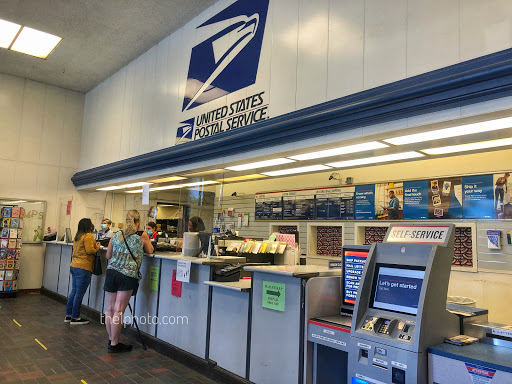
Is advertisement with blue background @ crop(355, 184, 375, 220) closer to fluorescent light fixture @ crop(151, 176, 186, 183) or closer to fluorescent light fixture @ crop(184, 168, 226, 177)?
fluorescent light fixture @ crop(184, 168, 226, 177)

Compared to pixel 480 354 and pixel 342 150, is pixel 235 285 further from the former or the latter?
pixel 480 354

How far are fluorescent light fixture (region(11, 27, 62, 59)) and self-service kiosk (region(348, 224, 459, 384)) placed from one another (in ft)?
23.4

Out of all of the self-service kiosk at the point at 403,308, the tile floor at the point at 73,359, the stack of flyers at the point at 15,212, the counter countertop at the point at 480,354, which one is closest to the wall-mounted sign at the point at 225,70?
the self-service kiosk at the point at 403,308

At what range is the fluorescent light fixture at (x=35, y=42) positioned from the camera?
6965 mm

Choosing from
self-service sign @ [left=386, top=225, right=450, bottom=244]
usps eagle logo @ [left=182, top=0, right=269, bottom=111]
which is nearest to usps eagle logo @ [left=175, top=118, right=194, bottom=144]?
usps eagle logo @ [left=182, top=0, right=269, bottom=111]

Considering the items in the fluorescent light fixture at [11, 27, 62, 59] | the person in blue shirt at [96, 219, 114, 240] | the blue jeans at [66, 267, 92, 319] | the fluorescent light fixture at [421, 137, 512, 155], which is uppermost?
the fluorescent light fixture at [11, 27, 62, 59]

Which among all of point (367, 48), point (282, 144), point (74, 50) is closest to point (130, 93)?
point (74, 50)

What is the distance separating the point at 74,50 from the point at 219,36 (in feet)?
12.0

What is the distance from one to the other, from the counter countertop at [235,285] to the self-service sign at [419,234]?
1654 mm

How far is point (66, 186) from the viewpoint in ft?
32.0

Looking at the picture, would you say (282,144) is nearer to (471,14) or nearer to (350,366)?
(471,14)

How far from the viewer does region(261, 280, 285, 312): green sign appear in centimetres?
344

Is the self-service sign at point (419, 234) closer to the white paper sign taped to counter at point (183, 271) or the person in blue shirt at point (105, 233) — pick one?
the white paper sign taped to counter at point (183, 271)

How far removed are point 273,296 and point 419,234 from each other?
1.51 meters
